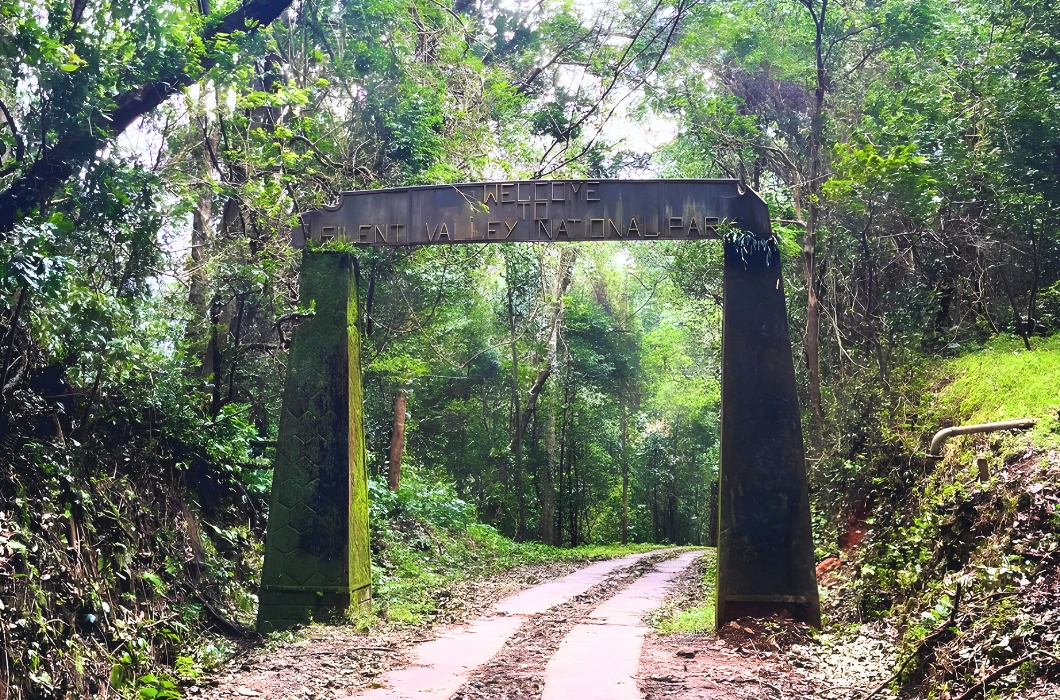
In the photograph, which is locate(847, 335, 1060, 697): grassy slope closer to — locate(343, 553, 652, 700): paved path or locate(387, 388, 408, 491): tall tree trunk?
locate(343, 553, 652, 700): paved path

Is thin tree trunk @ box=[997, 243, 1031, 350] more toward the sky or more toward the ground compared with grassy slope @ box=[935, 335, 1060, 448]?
more toward the sky

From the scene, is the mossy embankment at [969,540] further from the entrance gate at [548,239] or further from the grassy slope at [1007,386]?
the entrance gate at [548,239]

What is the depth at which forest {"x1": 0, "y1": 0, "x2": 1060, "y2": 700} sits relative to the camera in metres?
5.96

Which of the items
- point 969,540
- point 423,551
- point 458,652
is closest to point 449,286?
point 423,551

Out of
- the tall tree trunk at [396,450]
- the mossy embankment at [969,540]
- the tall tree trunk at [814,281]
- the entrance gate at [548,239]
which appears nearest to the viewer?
the mossy embankment at [969,540]

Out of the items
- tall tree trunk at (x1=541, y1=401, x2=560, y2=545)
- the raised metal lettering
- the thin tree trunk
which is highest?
the raised metal lettering

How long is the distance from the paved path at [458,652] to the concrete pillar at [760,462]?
5.35 ft

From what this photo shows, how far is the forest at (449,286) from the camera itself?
5.96 metres

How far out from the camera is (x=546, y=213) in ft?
28.2

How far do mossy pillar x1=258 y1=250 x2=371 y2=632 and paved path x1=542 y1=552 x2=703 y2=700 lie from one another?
2290mm

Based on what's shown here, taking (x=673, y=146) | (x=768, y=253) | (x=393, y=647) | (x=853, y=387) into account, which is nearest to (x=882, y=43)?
(x=673, y=146)

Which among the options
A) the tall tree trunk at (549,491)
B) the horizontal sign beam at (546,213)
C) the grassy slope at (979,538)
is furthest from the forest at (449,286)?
the tall tree trunk at (549,491)

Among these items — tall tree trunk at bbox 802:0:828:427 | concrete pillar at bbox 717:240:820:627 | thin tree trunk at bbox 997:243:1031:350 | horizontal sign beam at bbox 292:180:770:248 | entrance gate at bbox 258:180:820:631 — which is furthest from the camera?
tall tree trunk at bbox 802:0:828:427

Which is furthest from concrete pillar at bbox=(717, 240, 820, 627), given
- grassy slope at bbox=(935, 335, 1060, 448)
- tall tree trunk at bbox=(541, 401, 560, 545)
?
tall tree trunk at bbox=(541, 401, 560, 545)
